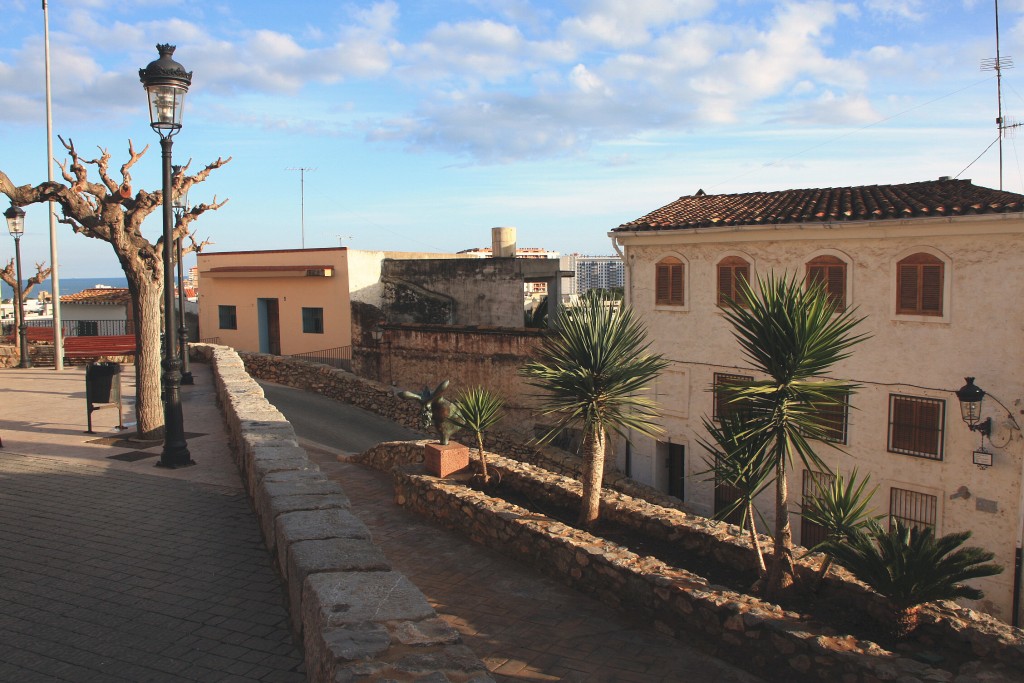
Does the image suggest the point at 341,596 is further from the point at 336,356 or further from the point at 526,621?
the point at 336,356

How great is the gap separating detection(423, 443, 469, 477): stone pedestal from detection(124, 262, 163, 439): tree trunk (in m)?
3.91

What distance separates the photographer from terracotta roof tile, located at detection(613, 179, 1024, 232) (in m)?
12.7

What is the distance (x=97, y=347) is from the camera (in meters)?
22.8

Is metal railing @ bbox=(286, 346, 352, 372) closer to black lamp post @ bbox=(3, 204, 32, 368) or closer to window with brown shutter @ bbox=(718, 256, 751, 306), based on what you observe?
black lamp post @ bbox=(3, 204, 32, 368)

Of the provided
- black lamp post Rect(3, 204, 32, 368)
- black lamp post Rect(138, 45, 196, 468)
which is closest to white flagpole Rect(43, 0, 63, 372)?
black lamp post Rect(3, 204, 32, 368)

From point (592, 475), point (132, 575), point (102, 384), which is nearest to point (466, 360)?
point (102, 384)

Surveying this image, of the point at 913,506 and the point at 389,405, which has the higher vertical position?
the point at 389,405

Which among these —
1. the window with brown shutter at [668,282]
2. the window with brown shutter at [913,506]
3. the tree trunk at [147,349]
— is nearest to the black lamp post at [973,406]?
the window with brown shutter at [913,506]

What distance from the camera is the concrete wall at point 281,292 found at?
28656 millimetres

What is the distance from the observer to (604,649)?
6.46 metres

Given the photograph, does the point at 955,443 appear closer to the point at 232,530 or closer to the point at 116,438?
the point at 232,530

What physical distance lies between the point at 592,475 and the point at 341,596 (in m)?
5.61

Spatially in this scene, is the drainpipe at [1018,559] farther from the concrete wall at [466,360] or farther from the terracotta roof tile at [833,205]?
the concrete wall at [466,360]

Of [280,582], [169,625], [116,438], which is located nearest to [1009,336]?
[280,582]
